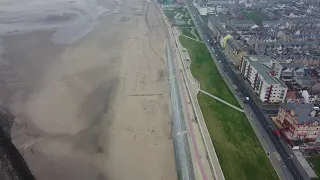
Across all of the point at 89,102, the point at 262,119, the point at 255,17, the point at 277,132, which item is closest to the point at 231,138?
the point at 277,132

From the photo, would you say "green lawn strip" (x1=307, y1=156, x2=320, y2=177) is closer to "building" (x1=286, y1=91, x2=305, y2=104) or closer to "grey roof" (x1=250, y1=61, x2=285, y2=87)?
"building" (x1=286, y1=91, x2=305, y2=104)

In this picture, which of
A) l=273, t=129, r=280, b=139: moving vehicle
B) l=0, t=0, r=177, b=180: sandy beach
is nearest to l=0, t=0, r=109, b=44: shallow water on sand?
l=0, t=0, r=177, b=180: sandy beach

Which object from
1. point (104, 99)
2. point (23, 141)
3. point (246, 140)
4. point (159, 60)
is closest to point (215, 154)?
point (246, 140)

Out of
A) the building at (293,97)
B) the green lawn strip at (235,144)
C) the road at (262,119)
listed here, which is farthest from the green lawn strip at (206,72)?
the building at (293,97)

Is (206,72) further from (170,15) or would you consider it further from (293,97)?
(170,15)

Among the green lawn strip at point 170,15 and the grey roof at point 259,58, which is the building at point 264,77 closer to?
the grey roof at point 259,58
